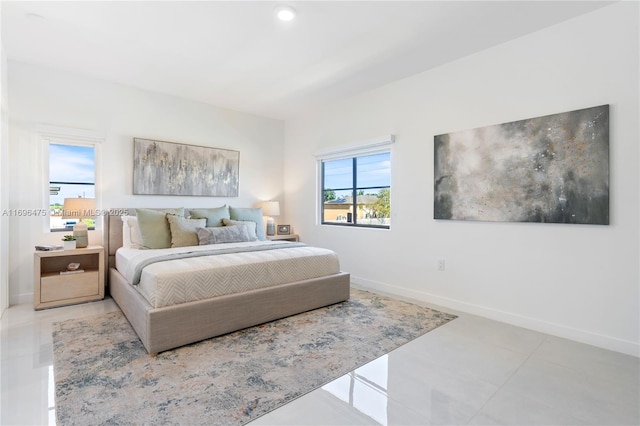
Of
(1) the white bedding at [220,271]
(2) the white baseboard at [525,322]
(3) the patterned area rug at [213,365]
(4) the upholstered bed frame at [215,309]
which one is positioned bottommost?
(3) the patterned area rug at [213,365]

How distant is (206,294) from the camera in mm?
2566

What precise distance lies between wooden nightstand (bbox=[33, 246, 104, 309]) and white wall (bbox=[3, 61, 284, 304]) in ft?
0.69

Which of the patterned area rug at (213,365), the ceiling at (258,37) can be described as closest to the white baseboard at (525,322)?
the patterned area rug at (213,365)

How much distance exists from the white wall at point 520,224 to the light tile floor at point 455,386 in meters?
0.37

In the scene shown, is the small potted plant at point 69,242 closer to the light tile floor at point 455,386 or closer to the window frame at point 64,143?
the window frame at point 64,143

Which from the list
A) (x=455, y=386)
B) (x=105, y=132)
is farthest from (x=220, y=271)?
(x=105, y=132)

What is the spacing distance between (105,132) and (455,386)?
14.7ft

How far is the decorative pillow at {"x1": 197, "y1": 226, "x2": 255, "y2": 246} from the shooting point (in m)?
3.73

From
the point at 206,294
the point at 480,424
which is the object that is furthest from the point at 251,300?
the point at 480,424

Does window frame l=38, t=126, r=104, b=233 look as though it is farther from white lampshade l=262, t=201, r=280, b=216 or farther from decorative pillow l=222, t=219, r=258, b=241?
white lampshade l=262, t=201, r=280, b=216

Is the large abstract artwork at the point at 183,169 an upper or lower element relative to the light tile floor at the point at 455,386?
upper

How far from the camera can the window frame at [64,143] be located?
3561mm

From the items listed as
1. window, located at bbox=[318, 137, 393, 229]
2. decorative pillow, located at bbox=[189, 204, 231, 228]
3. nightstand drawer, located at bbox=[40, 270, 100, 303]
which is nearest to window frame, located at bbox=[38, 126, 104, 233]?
nightstand drawer, located at bbox=[40, 270, 100, 303]

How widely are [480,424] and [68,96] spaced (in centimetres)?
488
